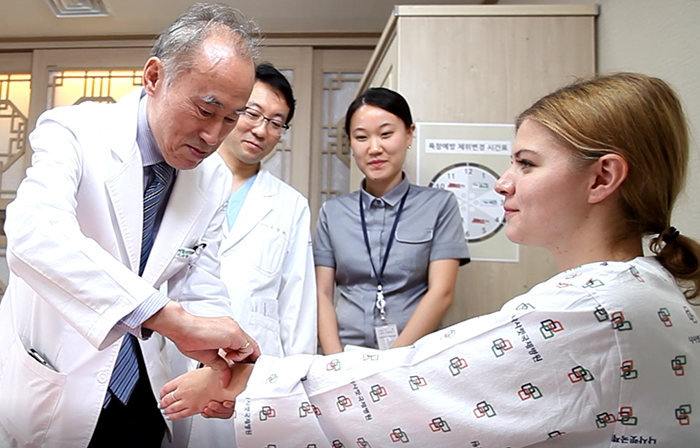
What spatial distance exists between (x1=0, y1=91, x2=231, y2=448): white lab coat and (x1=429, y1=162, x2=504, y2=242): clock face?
0.94 meters

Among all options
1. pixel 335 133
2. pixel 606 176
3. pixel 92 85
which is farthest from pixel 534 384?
pixel 92 85

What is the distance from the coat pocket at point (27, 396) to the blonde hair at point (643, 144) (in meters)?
0.99

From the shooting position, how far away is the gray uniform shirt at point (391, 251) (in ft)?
5.58

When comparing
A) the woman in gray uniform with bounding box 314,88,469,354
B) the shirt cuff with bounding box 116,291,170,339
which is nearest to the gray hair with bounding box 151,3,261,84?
the shirt cuff with bounding box 116,291,170,339

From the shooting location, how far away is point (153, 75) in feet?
3.79

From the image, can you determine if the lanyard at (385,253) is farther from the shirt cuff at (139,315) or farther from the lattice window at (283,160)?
the lattice window at (283,160)

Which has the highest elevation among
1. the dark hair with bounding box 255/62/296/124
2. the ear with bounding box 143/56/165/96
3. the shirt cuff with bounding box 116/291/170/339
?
the dark hair with bounding box 255/62/296/124

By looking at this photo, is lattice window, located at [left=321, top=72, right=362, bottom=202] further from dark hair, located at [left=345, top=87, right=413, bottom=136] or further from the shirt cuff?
the shirt cuff

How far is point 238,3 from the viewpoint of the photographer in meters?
3.11

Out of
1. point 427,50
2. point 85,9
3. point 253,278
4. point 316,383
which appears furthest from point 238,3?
point 316,383

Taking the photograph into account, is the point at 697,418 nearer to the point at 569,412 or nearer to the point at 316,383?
the point at 569,412

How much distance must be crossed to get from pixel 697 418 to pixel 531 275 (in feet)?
3.88

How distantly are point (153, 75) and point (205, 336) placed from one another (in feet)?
1.85

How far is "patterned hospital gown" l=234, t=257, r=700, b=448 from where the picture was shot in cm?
74
